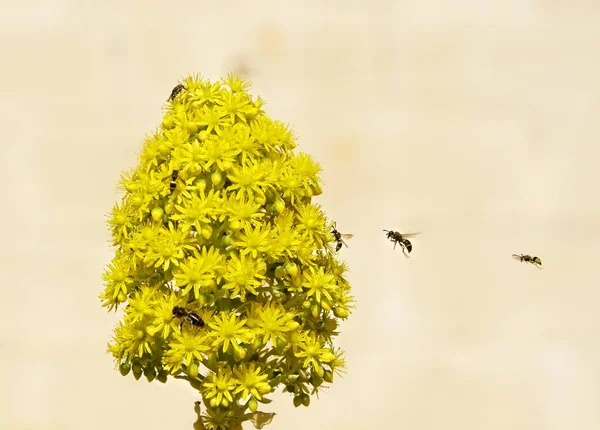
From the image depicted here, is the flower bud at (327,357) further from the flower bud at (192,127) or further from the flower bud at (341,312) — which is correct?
the flower bud at (192,127)

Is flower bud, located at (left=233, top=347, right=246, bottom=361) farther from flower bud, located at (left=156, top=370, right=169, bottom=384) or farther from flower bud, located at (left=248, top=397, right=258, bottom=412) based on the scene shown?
flower bud, located at (left=156, top=370, right=169, bottom=384)

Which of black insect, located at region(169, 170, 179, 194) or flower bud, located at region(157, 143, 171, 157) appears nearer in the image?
black insect, located at region(169, 170, 179, 194)

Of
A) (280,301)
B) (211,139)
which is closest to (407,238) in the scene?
(280,301)

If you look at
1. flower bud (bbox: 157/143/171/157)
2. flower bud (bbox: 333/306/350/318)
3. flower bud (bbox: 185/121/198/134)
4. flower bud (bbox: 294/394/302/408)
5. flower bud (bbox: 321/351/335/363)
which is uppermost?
flower bud (bbox: 185/121/198/134)

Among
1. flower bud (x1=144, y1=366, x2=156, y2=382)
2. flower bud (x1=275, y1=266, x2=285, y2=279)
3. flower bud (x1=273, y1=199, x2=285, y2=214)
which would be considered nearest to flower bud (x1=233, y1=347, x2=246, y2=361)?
flower bud (x1=275, y1=266, x2=285, y2=279)

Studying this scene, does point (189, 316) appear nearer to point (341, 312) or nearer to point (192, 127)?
point (341, 312)

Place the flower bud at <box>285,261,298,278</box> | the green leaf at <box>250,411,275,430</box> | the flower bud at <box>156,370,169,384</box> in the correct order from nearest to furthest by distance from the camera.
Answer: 1. the flower bud at <box>285,261,298,278</box>
2. the flower bud at <box>156,370,169,384</box>
3. the green leaf at <box>250,411,275,430</box>

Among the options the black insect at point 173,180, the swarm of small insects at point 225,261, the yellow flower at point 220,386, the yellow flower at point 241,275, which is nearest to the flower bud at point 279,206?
the swarm of small insects at point 225,261

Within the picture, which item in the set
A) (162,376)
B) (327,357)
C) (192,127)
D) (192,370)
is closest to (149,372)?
(162,376)
